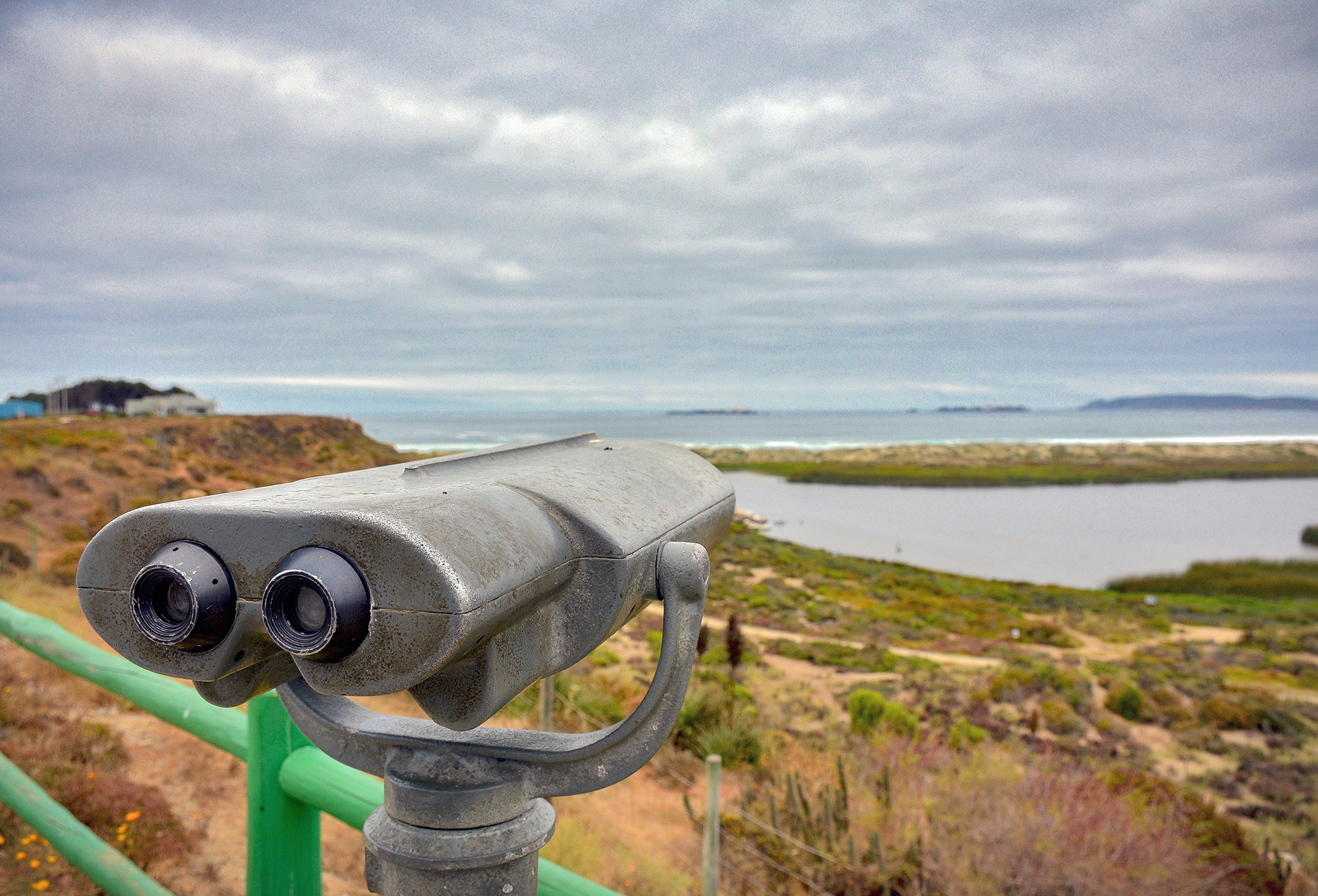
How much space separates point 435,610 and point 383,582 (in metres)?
0.05

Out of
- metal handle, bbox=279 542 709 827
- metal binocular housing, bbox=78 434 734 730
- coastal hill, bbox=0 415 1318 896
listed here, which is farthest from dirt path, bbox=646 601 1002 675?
metal binocular housing, bbox=78 434 734 730

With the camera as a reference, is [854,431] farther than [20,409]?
Yes

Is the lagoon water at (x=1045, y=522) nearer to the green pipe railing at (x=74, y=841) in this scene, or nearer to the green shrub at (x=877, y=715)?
the green shrub at (x=877, y=715)

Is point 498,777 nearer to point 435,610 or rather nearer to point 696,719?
point 435,610

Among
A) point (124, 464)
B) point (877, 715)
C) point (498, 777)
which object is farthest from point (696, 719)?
point (124, 464)

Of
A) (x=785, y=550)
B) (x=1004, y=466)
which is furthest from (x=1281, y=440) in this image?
(x=785, y=550)

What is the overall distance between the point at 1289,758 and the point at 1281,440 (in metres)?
138

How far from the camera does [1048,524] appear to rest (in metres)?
52.1

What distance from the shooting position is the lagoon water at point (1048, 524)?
125 feet

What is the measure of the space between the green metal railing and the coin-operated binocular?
0.42 m

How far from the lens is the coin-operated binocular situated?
0.57 m

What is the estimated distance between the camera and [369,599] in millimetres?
575

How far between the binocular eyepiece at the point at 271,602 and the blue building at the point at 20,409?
179ft

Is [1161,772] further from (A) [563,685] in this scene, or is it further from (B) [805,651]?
(A) [563,685]
